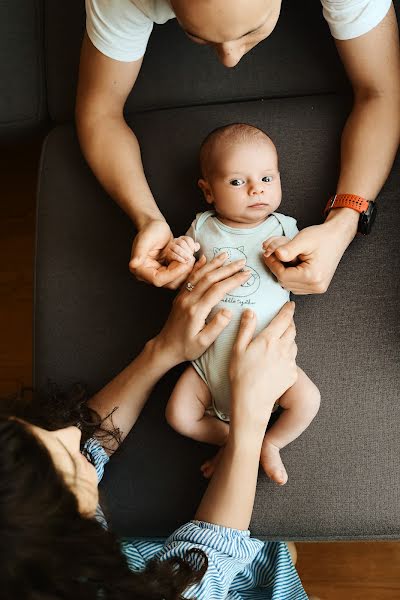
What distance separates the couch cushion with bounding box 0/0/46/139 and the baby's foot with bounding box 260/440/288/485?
36.3 inches

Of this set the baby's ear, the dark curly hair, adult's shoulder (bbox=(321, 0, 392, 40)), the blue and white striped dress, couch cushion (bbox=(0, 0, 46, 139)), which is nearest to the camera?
the dark curly hair

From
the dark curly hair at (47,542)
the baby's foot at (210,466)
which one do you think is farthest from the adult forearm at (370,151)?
the dark curly hair at (47,542)

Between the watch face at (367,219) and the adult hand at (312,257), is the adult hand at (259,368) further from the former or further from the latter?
the watch face at (367,219)

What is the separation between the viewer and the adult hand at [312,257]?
108 centimetres

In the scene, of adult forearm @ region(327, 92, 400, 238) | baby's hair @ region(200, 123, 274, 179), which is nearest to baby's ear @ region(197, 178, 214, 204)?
baby's hair @ region(200, 123, 274, 179)

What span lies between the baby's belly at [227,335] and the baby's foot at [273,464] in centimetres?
10

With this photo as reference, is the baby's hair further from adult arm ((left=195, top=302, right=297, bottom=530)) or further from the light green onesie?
adult arm ((left=195, top=302, right=297, bottom=530))

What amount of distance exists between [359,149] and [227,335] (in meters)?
0.41

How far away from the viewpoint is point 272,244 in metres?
Result: 1.09

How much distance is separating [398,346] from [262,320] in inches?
9.4

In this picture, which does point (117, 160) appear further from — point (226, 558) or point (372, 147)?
point (226, 558)

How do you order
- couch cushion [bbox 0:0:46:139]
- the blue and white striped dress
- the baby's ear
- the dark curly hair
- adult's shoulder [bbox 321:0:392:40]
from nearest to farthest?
the dark curly hair < the blue and white striped dress < adult's shoulder [bbox 321:0:392:40] < the baby's ear < couch cushion [bbox 0:0:46:139]

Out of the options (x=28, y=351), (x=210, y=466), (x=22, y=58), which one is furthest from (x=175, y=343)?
(x=28, y=351)

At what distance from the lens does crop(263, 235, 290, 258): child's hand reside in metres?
1.09
